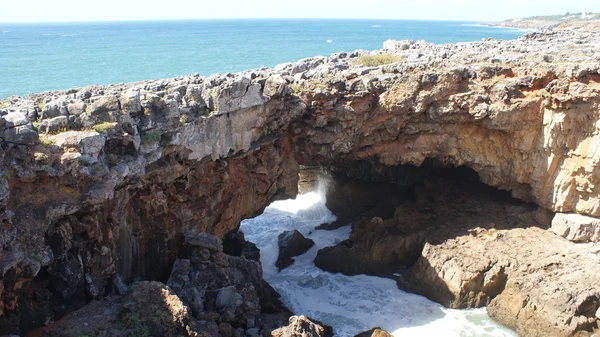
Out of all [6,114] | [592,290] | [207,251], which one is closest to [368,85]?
[207,251]

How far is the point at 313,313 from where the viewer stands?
696 inches

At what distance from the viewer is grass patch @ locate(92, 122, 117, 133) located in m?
12.5

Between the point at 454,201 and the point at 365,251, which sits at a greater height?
the point at 454,201

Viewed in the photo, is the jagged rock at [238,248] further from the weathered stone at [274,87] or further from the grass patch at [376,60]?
the grass patch at [376,60]

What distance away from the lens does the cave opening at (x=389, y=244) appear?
56.5ft

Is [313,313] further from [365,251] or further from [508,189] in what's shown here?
[508,189]

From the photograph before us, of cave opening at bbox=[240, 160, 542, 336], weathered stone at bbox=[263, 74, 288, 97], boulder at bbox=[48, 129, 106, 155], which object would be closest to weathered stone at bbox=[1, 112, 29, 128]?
boulder at bbox=[48, 129, 106, 155]

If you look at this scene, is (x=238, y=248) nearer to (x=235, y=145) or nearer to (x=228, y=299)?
(x=235, y=145)

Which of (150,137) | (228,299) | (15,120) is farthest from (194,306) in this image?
(15,120)

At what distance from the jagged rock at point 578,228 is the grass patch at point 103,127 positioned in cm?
1523

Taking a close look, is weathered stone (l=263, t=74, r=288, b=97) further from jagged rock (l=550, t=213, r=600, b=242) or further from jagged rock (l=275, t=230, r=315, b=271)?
jagged rock (l=550, t=213, r=600, b=242)

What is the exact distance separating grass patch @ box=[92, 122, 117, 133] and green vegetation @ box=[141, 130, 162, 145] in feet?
3.70

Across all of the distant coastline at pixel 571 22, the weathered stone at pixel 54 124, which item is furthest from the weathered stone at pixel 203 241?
the distant coastline at pixel 571 22

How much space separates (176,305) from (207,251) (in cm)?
322
